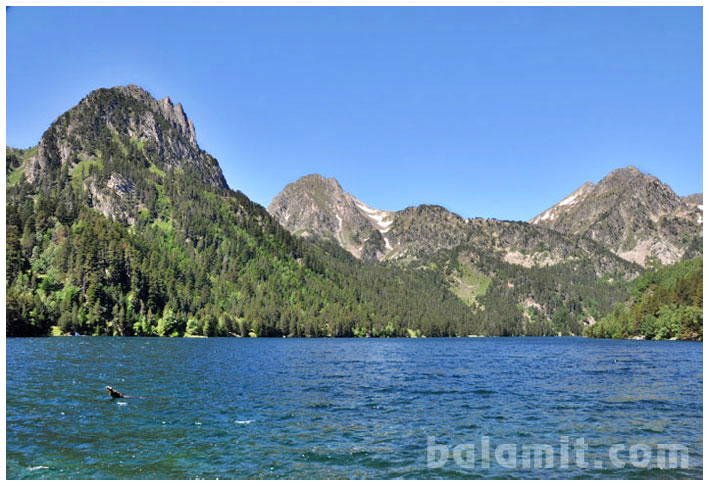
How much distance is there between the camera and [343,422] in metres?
40.5

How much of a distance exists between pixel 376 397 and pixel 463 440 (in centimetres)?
1981

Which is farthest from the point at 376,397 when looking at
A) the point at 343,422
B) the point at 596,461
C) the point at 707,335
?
the point at 707,335

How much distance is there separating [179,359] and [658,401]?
7871 centimetres

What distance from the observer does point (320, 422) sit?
40.2 m

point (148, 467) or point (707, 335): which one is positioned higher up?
point (707, 335)

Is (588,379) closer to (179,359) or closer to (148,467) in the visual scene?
(148,467)

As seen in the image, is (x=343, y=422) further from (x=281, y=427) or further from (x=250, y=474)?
(x=250, y=474)

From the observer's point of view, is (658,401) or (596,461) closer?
(596,461)

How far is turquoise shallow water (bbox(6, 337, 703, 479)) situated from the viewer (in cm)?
2886

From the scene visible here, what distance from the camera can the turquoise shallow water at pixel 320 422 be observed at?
28.9 metres
